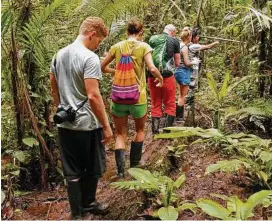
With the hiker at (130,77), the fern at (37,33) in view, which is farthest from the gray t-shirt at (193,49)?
the fern at (37,33)

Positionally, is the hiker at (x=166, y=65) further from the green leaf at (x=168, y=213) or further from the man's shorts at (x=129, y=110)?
the green leaf at (x=168, y=213)

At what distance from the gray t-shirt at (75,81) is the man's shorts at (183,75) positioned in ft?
11.3

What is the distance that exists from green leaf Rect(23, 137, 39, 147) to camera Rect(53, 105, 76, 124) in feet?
3.32

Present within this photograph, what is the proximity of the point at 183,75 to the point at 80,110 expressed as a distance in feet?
11.7

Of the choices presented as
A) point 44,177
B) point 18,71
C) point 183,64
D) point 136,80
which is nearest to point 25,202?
point 44,177

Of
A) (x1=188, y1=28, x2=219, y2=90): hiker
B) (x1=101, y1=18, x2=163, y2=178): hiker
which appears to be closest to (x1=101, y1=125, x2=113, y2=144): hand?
(x1=101, y1=18, x2=163, y2=178): hiker

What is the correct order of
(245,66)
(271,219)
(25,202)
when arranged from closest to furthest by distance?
(271,219) < (25,202) < (245,66)

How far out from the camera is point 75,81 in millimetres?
3910

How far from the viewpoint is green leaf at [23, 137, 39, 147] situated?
475cm

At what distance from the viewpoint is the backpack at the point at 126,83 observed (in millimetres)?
4953

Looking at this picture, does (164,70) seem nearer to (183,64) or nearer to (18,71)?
(183,64)

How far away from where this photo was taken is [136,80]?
505 centimetres

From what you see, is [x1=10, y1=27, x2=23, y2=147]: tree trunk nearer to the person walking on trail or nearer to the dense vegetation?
the dense vegetation

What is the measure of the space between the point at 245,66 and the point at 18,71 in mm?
3862
